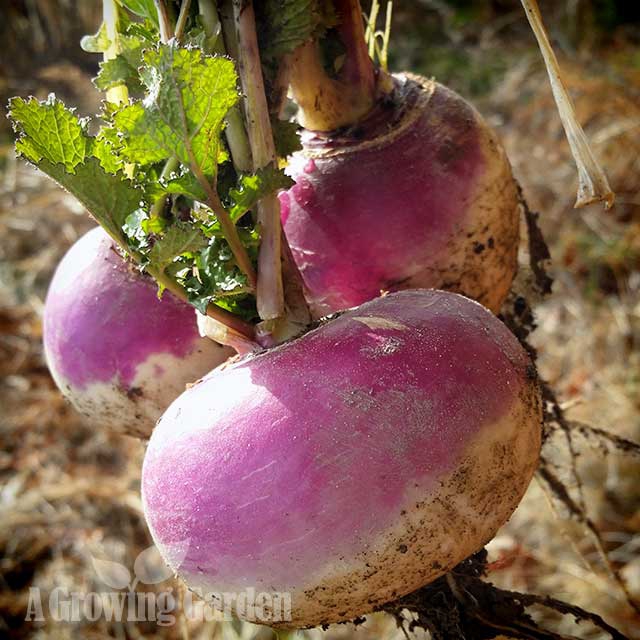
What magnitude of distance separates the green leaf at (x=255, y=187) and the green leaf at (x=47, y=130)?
145mm

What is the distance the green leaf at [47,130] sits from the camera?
0.66m

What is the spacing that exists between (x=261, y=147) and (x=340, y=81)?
0.26 meters

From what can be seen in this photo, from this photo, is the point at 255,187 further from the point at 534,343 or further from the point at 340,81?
the point at 534,343

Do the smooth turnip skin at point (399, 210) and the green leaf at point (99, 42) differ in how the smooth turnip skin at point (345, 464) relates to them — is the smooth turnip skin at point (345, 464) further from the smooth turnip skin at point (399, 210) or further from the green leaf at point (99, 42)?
the green leaf at point (99, 42)

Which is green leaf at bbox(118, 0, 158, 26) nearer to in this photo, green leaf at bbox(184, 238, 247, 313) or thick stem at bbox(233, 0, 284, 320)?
thick stem at bbox(233, 0, 284, 320)

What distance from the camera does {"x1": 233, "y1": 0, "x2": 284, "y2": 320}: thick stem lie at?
0.73 m

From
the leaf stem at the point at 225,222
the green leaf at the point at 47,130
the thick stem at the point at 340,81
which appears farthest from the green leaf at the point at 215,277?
the thick stem at the point at 340,81

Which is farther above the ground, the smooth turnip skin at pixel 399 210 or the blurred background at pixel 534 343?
the smooth turnip skin at pixel 399 210

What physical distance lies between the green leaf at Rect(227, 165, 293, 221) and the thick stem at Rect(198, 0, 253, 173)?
0.16ft

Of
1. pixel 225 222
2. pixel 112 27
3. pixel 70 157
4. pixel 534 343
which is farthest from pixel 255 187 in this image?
pixel 534 343

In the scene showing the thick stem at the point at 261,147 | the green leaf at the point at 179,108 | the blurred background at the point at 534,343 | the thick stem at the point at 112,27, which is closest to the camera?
the green leaf at the point at 179,108

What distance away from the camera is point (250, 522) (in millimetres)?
661

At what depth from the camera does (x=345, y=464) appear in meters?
0.65

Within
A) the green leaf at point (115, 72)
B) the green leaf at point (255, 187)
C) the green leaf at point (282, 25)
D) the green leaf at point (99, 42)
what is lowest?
the green leaf at point (255, 187)
